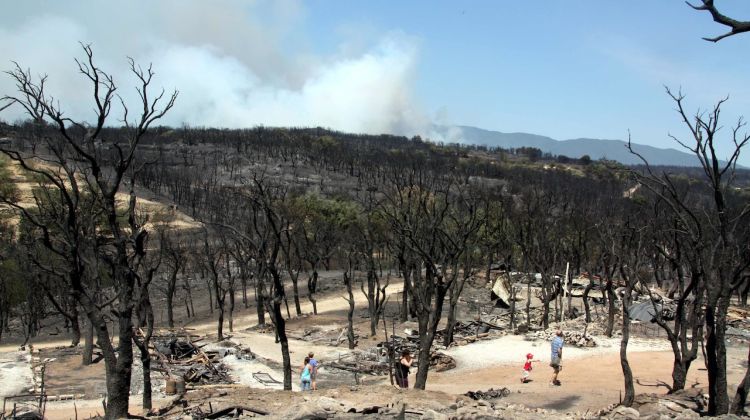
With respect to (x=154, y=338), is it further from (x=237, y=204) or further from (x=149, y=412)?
(x=237, y=204)

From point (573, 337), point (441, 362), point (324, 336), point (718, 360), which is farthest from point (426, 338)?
point (324, 336)

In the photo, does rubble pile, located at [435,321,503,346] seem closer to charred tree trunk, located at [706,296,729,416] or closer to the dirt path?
the dirt path

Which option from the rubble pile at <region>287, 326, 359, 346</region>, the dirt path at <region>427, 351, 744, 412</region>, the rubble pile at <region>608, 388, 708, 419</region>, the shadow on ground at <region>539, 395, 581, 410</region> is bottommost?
the rubble pile at <region>287, 326, 359, 346</region>

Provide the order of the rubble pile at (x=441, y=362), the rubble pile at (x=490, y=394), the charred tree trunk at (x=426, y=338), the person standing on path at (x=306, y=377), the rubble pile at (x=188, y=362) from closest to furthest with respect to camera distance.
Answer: the charred tree trunk at (x=426, y=338), the rubble pile at (x=490, y=394), the person standing on path at (x=306, y=377), the rubble pile at (x=188, y=362), the rubble pile at (x=441, y=362)

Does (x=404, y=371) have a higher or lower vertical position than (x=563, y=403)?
higher

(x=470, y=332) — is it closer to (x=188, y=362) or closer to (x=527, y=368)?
(x=527, y=368)

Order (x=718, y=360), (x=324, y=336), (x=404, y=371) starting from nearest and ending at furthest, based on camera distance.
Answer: (x=718, y=360), (x=404, y=371), (x=324, y=336)

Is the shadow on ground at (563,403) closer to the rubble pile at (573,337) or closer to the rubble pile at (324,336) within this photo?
the rubble pile at (573,337)

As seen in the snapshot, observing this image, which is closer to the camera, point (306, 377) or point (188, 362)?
point (306, 377)

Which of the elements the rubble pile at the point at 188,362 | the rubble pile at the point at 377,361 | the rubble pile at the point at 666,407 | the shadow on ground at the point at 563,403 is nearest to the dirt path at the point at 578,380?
the shadow on ground at the point at 563,403

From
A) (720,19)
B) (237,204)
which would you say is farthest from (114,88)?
(237,204)

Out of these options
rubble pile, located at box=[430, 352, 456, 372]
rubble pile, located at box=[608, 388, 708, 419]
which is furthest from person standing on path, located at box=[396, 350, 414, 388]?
rubble pile, located at box=[430, 352, 456, 372]

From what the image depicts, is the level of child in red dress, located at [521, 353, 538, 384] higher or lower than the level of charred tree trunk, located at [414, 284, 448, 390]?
lower

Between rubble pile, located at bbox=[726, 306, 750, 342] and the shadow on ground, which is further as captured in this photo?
rubble pile, located at bbox=[726, 306, 750, 342]
